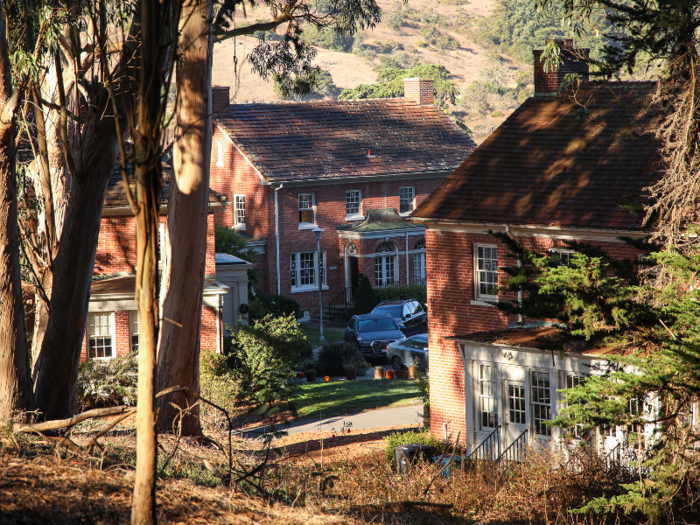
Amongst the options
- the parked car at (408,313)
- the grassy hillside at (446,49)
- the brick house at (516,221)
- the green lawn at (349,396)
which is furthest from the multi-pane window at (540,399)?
the grassy hillside at (446,49)

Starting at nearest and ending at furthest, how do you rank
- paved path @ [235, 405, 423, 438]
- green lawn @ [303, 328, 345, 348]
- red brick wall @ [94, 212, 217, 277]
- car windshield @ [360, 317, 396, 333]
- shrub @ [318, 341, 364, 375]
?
paved path @ [235, 405, 423, 438], red brick wall @ [94, 212, 217, 277], shrub @ [318, 341, 364, 375], car windshield @ [360, 317, 396, 333], green lawn @ [303, 328, 345, 348]

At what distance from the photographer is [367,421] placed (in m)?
21.8

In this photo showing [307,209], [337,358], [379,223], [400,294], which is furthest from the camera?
[379,223]

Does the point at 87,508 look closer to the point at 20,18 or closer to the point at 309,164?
the point at 20,18

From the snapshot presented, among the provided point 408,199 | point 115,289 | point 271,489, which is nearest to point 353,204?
point 408,199

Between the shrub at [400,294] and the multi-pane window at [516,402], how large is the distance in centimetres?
1923

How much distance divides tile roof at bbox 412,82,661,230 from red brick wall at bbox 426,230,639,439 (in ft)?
2.56

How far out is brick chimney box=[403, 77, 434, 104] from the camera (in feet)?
155

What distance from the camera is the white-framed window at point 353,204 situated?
1585 inches

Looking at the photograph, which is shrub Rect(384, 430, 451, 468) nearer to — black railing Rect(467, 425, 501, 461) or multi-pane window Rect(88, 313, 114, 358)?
black railing Rect(467, 425, 501, 461)

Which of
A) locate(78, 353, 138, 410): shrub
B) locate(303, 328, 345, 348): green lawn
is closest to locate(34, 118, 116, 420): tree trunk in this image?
locate(78, 353, 138, 410): shrub

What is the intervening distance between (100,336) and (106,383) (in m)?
2.65

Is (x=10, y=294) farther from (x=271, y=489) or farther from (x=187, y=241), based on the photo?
(x=271, y=489)

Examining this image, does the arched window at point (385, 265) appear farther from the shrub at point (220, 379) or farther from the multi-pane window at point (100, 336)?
the multi-pane window at point (100, 336)
